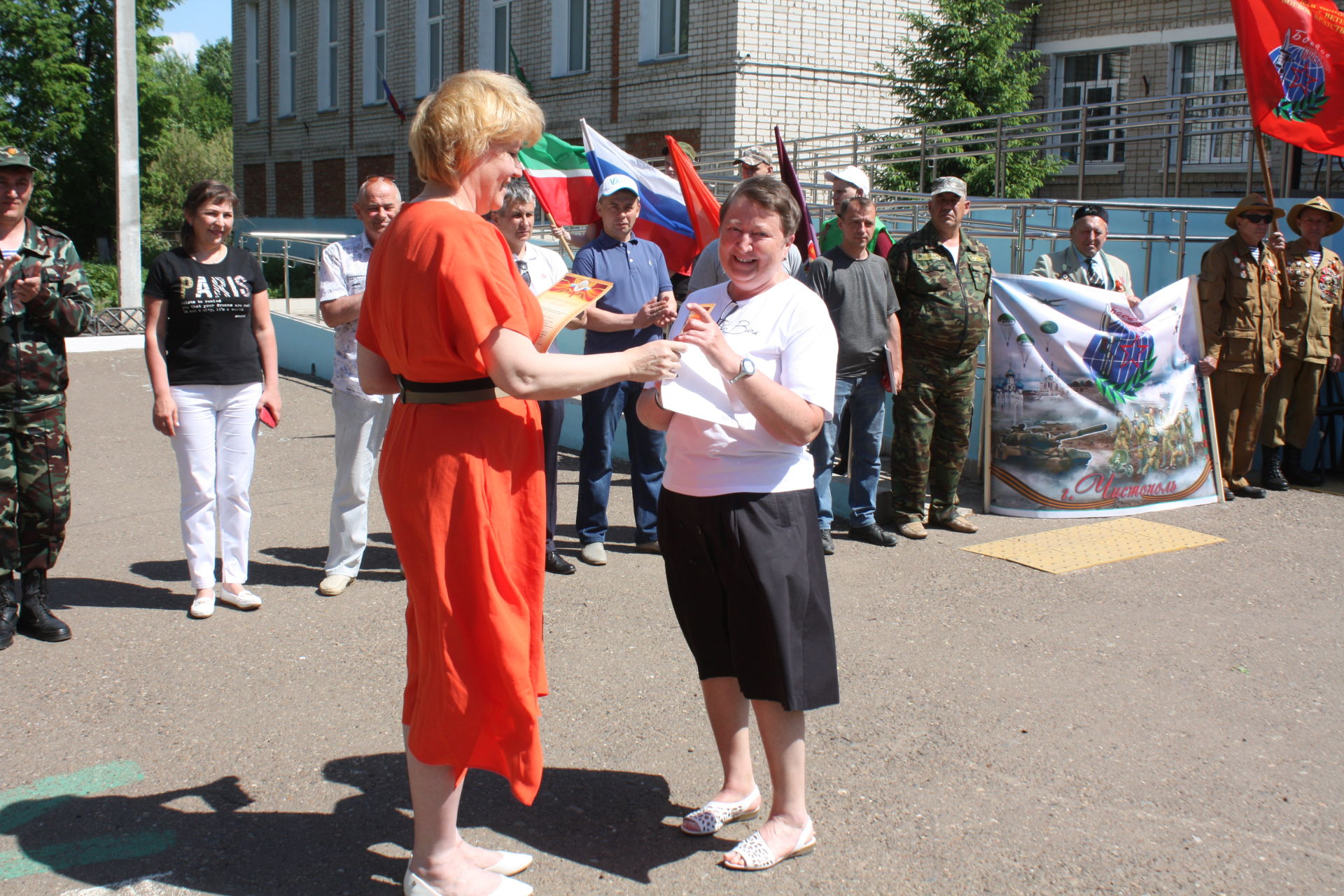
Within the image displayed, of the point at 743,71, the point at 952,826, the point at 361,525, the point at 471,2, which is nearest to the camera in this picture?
the point at 952,826

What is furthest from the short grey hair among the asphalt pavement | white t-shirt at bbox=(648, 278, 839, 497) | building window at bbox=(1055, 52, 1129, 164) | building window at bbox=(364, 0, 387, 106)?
building window at bbox=(364, 0, 387, 106)

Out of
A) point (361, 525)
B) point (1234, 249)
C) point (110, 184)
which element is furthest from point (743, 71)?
point (110, 184)

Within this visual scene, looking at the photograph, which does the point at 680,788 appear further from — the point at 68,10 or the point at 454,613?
the point at 68,10

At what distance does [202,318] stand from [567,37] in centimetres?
1867

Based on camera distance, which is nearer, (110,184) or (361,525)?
(361,525)

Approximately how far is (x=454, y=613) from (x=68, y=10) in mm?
37318

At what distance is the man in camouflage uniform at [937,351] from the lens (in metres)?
6.90

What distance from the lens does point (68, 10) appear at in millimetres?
33406

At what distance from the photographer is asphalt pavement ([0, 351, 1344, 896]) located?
10.7 feet

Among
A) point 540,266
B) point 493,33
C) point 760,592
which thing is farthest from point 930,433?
point 493,33

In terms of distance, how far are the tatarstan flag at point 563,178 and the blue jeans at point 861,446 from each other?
3415 mm

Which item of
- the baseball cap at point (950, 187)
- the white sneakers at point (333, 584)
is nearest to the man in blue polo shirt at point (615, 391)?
the white sneakers at point (333, 584)

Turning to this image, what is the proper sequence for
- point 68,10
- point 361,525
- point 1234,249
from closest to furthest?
point 361,525 < point 1234,249 < point 68,10

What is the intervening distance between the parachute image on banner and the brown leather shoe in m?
0.49
